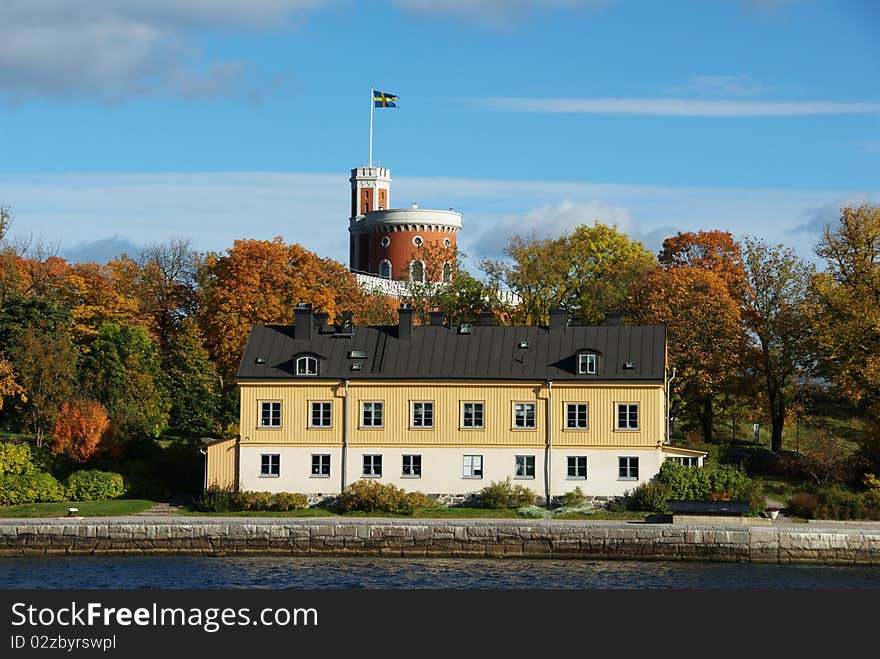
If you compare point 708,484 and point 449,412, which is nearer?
point 708,484

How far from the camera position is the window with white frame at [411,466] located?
5494cm

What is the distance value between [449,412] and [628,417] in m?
6.83

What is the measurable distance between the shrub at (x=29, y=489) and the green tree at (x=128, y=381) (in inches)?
205

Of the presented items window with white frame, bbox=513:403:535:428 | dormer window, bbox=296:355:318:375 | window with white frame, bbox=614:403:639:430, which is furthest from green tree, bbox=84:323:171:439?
window with white frame, bbox=614:403:639:430

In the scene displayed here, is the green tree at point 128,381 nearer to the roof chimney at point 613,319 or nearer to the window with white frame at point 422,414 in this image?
the window with white frame at point 422,414

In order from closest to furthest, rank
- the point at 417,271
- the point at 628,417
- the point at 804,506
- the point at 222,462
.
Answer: the point at 804,506 < the point at 628,417 < the point at 222,462 < the point at 417,271

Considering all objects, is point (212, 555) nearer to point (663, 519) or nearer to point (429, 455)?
point (429, 455)

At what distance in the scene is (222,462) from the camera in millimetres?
55656

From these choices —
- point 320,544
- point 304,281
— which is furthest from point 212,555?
point 304,281

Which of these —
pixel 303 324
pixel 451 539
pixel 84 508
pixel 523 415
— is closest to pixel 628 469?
pixel 523 415

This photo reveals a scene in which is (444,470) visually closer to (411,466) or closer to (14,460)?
(411,466)

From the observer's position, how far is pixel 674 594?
3797 cm

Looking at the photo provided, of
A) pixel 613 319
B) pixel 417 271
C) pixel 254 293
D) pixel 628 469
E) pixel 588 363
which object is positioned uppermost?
pixel 417 271

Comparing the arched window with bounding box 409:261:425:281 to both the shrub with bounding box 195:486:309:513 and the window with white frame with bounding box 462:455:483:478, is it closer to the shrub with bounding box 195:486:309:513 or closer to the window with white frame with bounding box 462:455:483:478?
the window with white frame with bounding box 462:455:483:478
